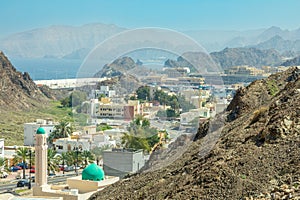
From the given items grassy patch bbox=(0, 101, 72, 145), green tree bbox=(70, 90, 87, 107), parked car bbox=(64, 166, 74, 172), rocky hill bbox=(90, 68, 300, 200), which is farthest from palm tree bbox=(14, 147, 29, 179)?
green tree bbox=(70, 90, 87, 107)

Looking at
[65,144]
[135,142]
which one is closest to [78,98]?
[135,142]

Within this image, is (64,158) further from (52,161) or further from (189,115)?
(189,115)

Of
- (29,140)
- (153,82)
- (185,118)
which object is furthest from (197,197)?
(29,140)

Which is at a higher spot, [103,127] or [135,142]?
[103,127]

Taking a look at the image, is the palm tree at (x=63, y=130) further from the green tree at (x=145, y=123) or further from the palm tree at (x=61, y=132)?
the green tree at (x=145, y=123)

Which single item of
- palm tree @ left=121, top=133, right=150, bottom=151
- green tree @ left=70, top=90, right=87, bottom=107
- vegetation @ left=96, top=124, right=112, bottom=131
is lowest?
palm tree @ left=121, top=133, right=150, bottom=151

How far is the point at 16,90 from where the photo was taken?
61.3 meters

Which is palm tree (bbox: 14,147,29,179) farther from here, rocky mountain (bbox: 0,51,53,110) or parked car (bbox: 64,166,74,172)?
rocky mountain (bbox: 0,51,53,110)

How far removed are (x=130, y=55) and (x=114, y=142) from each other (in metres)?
3.19

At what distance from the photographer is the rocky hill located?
819 cm

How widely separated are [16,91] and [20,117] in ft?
38.0

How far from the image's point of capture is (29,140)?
3450cm

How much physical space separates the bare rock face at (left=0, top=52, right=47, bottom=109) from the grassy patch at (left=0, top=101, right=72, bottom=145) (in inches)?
59.0

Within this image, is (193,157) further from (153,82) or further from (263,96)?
(263,96)
